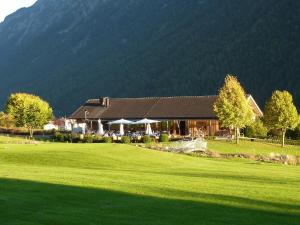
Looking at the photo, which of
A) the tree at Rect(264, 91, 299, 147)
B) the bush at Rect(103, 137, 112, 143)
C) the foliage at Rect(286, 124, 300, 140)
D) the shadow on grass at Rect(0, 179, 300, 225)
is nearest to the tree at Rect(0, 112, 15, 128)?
the bush at Rect(103, 137, 112, 143)

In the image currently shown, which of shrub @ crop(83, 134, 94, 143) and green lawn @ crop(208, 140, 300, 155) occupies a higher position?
shrub @ crop(83, 134, 94, 143)

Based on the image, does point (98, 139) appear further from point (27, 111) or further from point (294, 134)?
point (27, 111)

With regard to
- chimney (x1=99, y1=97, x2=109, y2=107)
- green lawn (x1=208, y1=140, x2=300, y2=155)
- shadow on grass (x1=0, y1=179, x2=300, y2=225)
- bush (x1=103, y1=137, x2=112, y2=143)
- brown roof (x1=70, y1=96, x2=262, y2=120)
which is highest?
chimney (x1=99, y1=97, x2=109, y2=107)

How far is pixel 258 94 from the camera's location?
182 meters

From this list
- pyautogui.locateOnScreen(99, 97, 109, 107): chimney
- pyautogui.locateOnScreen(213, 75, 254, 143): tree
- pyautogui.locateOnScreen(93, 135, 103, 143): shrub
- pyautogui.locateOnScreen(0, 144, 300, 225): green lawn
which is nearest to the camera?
pyautogui.locateOnScreen(0, 144, 300, 225): green lawn

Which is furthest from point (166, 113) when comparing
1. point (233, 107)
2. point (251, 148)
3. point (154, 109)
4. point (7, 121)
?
point (7, 121)

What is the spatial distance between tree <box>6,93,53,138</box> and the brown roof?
6171 mm

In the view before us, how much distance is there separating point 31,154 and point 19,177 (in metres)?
14.4

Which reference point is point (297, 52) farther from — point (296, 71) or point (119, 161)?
point (119, 161)

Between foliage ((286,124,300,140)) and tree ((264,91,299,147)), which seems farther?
foliage ((286,124,300,140))

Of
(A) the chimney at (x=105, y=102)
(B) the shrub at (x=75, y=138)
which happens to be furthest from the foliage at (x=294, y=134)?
(A) the chimney at (x=105, y=102)

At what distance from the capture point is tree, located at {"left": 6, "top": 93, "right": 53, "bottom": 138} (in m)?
93.1

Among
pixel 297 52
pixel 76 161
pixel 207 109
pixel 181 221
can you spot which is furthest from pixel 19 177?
pixel 297 52

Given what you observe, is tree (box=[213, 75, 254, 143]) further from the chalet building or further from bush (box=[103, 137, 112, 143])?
bush (box=[103, 137, 112, 143])
